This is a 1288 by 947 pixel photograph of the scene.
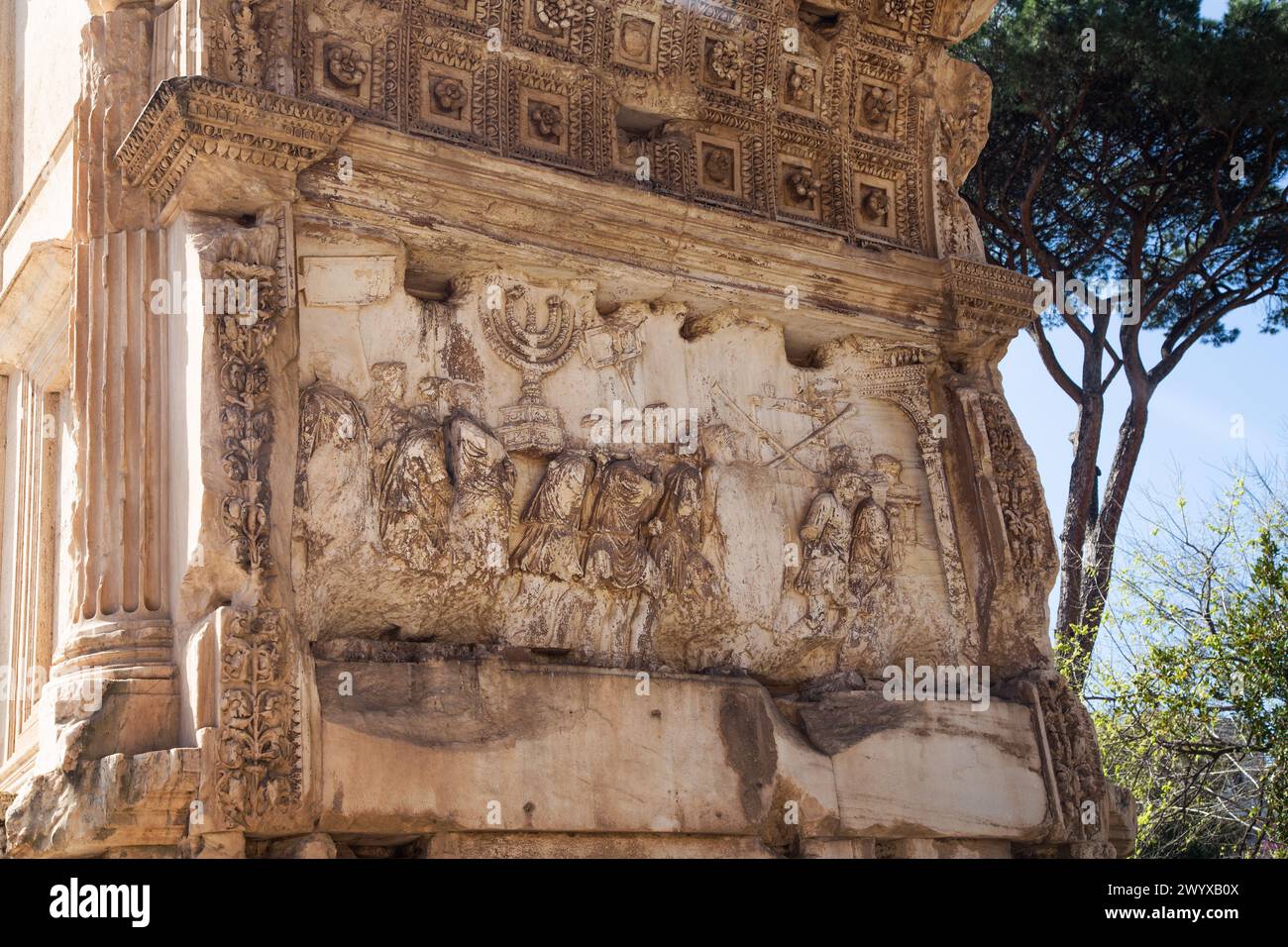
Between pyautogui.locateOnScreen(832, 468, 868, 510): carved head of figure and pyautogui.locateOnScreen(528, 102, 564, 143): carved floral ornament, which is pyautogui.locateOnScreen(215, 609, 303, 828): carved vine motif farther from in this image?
pyautogui.locateOnScreen(832, 468, 868, 510): carved head of figure

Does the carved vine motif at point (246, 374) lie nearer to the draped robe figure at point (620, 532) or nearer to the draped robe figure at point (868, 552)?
the draped robe figure at point (620, 532)

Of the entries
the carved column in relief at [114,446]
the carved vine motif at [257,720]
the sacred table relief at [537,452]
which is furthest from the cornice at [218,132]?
the carved vine motif at [257,720]

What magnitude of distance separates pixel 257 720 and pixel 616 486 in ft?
6.70

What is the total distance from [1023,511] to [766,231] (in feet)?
6.09

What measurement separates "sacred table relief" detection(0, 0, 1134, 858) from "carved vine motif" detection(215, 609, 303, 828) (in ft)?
0.04

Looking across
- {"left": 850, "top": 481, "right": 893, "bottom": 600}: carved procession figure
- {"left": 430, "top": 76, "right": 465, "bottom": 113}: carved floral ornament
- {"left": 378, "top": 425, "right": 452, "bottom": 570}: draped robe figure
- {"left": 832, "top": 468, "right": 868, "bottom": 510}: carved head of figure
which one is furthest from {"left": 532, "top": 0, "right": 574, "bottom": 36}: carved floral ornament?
{"left": 850, "top": 481, "right": 893, "bottom": 600}: carved procession figure

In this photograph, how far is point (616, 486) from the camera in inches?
292

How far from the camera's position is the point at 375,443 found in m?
6.90

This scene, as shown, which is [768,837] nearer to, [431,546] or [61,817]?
[431,546]

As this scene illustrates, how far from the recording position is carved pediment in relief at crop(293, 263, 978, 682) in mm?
6828

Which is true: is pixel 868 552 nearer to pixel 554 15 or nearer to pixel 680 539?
pixel 680 539

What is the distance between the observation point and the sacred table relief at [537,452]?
6297 mm

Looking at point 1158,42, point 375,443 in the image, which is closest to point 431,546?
point 375,443
